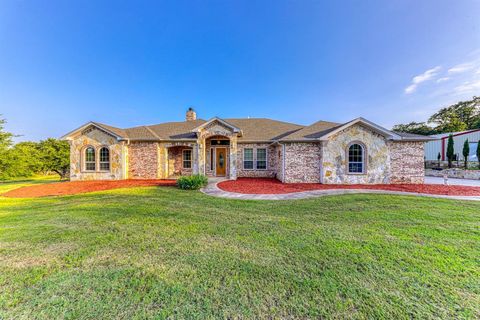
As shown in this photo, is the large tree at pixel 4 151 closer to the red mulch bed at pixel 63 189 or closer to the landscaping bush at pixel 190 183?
the red mulch bed at pixel 63 189

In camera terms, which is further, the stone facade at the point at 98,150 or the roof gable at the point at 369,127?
the stone facade at the point at 98,150

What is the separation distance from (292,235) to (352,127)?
407 inches

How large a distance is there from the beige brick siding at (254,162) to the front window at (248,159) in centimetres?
25

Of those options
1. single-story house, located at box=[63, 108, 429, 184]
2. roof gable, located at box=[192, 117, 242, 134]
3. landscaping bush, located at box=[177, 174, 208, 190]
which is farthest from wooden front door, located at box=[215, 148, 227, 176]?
landscaping bush, located at box=[177, 174, 208, 190]

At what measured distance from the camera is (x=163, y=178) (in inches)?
581

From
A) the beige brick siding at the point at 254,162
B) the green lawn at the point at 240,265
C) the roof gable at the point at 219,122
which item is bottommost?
the green lawn at the point at 240,265

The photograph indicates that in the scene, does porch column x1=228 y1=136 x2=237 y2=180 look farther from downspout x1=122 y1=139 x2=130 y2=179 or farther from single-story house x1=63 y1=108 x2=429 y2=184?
downspout x1=122 y1=139 x2=130 y2=179

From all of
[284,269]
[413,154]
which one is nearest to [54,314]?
[284,269]

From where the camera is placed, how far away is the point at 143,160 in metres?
14.6

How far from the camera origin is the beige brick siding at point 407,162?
11.9 metres

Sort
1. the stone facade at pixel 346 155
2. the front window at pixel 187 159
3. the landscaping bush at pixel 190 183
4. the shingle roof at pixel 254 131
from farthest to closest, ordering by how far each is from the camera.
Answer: the front window at pixel 187 159
the shingle roof at pixel 254 131
the stone facade at pixel 346 155
the landscaping bush at pixel 190 183

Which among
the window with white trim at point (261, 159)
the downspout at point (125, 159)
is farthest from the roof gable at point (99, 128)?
the window with white trim at point (261, 159)

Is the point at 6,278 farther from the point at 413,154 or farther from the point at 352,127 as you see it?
the point at 413,154

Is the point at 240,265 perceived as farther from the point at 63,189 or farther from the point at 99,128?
the point at 99,128
